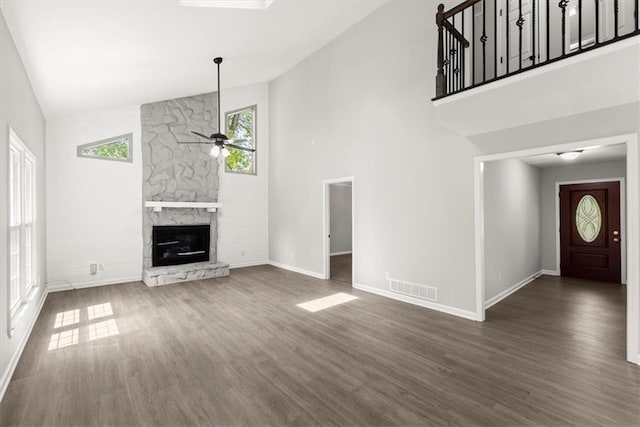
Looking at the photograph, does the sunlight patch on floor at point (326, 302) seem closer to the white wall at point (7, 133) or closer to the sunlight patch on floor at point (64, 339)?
the sunlight patch on floor at point (64, 339)

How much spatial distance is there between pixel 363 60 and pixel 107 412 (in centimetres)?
554

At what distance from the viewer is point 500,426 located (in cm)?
190

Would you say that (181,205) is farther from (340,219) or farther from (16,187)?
(340,219)

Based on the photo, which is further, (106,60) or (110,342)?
(106,60)

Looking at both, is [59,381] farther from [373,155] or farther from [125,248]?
[373,155]

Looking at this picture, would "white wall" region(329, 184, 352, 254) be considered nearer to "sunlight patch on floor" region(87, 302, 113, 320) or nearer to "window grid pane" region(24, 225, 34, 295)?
"sunlight patch on floor" region(87, 302, 113, 320)

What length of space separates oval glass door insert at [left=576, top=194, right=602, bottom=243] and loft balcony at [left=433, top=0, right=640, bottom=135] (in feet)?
12.4

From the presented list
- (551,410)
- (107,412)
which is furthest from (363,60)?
(107,412)

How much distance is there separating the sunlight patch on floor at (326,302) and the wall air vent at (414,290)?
656 millimetres

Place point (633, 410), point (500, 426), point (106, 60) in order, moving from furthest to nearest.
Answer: point (106, 60)
point (633, 410)
point (500, 426)

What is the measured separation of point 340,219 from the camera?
1012 centimetres

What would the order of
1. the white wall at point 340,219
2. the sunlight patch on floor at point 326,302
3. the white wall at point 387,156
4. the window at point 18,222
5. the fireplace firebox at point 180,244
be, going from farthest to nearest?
the white wall at point 340,219 → the fireplace firebox at point 180,244 → the sunlight patch on floor at point 326,302 → the white wall at point 387,156 → the window at point 18,222

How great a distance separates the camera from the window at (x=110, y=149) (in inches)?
218

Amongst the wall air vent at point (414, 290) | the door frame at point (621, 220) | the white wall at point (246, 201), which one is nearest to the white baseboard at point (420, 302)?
the wall air vent at point (414, 290)
